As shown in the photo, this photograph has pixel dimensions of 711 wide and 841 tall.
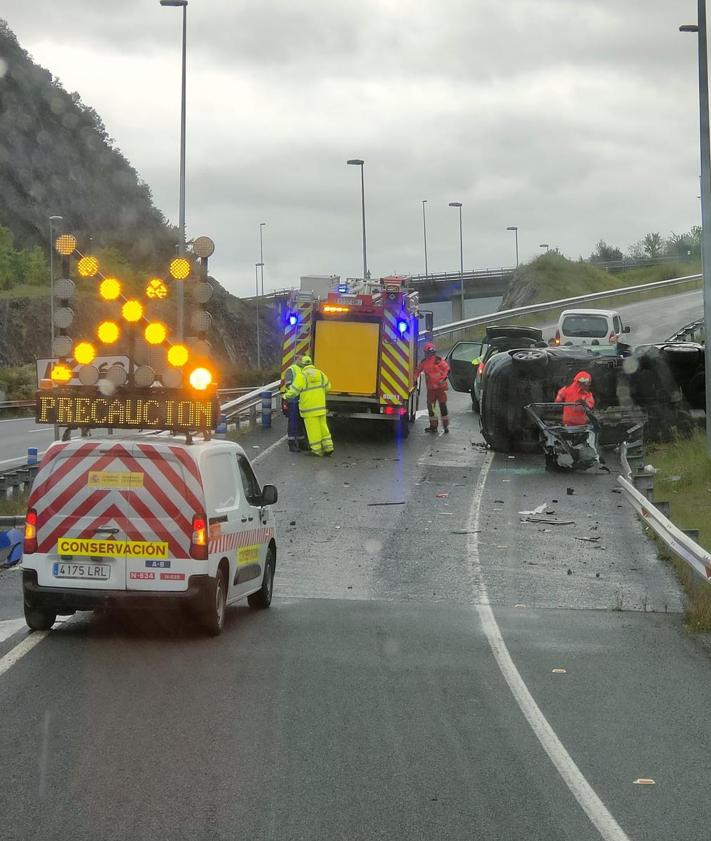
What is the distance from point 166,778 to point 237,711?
1.62 m

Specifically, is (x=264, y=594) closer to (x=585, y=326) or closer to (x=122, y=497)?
(x=122, y=497)

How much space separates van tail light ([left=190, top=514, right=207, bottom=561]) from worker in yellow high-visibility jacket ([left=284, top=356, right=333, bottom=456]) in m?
14.4

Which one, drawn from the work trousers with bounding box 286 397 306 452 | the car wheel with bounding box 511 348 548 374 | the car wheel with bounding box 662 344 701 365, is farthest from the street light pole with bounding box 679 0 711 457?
the work trousers with bounding box 286 397 306 452

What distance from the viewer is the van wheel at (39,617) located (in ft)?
36.4

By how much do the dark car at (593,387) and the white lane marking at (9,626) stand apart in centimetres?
1555

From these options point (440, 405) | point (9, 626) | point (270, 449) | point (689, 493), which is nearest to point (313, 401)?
point (270, 449)

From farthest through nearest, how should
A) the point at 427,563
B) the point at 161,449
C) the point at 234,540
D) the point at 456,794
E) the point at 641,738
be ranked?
the point at 427,563, the point at 234,540, the point at 161,449, the point at 641,738, the point at 456,794

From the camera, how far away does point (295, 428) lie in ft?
87.7

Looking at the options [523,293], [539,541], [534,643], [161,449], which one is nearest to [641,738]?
[534,643]

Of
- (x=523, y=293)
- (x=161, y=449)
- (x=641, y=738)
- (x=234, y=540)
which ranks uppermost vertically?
(x=523, y=293)

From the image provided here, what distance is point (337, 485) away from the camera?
22.9 m

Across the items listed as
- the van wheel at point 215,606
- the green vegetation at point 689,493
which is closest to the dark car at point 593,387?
the green vegetation at point 689,493

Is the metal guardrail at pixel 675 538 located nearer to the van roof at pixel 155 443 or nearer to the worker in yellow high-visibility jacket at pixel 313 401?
the van roof at pixel 155 443

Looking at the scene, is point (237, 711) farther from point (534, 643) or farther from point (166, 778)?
point (534, 643)
